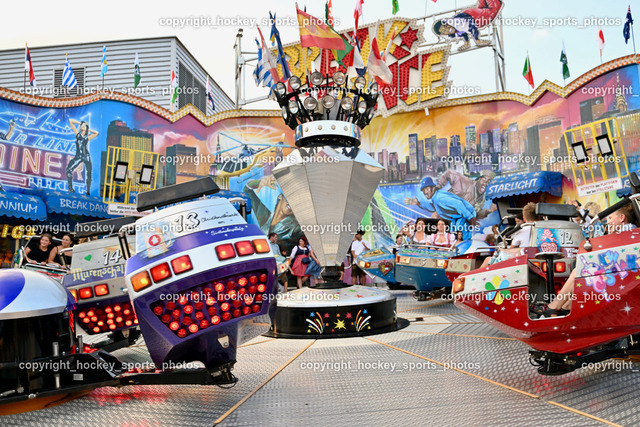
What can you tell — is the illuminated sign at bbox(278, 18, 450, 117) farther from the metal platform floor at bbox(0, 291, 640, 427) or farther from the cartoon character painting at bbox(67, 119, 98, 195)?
the metal platform floor at bbox(0, 291, 640, 427)

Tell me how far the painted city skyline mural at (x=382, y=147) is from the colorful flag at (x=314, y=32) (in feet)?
32.2

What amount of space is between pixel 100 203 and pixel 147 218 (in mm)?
12785

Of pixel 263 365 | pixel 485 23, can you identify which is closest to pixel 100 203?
pixel 263 365

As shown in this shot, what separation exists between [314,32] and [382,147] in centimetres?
1074

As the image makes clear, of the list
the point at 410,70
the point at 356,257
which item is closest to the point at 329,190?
the point at 356,257

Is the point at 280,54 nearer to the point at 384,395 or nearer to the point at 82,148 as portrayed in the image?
the point at 384,395

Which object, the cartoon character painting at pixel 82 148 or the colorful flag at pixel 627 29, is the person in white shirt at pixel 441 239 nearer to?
the colorful flag at pixel 627 29

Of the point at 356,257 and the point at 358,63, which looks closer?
the point at 358,63

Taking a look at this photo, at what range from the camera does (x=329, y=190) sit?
210 inches

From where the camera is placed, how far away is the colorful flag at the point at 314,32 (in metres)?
6.11

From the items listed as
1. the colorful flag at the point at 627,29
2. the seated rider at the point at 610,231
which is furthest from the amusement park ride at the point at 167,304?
the colorful flag at the point at 627,29

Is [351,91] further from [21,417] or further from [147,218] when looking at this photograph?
[21,417]

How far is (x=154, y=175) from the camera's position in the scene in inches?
634

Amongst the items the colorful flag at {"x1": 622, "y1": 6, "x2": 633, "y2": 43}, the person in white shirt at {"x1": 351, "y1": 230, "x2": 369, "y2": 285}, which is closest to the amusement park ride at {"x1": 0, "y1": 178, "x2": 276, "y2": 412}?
the person in white shirt at {"x1": 351, "y1": 230, "x2": 369, "y2": 285}
